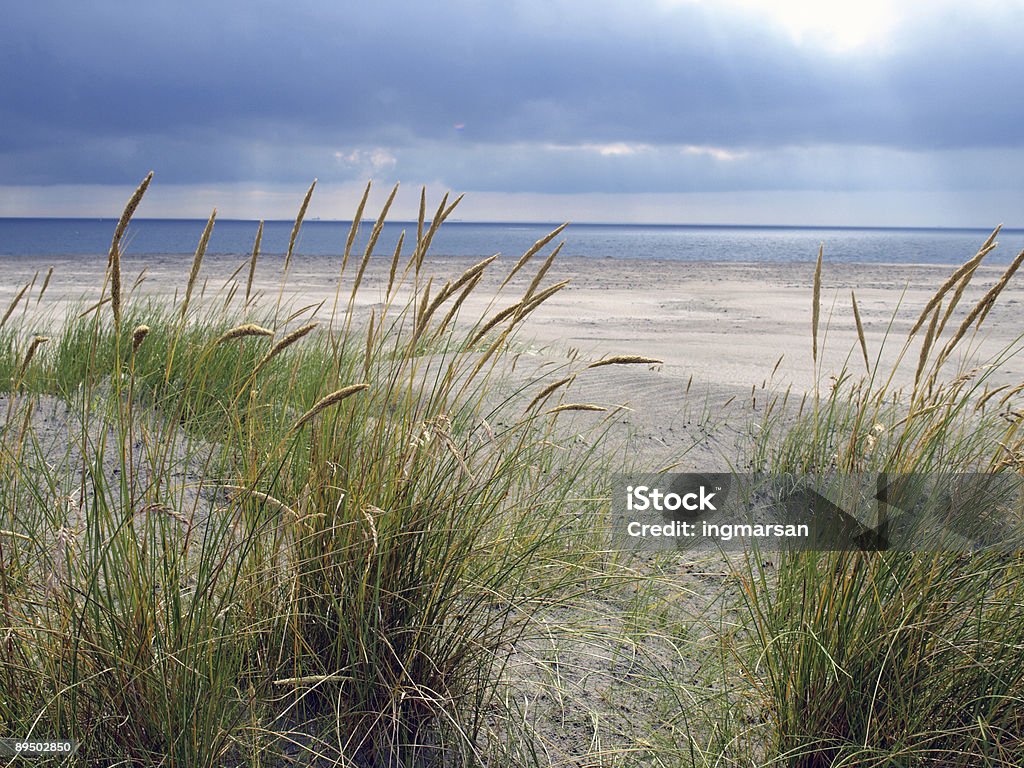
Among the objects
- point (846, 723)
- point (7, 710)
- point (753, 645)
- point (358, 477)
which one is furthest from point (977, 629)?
point (7, 710)

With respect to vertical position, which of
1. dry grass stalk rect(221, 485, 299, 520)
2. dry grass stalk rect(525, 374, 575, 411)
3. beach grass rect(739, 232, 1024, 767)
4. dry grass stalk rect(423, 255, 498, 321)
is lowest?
beach grass rect(739, 232, 1024, 767)

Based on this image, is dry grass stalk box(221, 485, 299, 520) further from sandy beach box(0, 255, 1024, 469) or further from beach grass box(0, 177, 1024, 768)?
sandy beach box(0, 255, 1024, 469)

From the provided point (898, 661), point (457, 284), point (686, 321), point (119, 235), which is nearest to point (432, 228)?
point (457, 284)

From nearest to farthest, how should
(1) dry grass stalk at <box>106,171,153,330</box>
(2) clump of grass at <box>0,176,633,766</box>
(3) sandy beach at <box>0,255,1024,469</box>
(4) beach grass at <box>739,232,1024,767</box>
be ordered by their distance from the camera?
(1) dry grass stalk at <box>106,171,153,330</box>, (2) clump of grass at <box>0,176,633,766</box>, (4) beach grass at <box>739,232,1024,767</box>, (3) sandy beach at <box>0,255,1024,469</box>

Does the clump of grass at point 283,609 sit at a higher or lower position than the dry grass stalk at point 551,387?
lower

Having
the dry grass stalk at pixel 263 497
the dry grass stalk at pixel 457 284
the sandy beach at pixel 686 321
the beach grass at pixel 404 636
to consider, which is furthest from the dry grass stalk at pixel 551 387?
the sandy beach at pixel 686 321

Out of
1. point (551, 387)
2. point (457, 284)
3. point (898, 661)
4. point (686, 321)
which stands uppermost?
point (457, 284)

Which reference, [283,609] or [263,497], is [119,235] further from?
[283,609]

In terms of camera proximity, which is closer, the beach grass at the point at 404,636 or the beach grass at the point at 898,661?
the beach grass at the point at 404,636

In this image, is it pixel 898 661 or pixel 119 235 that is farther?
pixel 898 661

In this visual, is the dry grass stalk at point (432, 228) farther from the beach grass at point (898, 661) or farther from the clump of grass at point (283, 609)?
the beach grass at point (898, 661)

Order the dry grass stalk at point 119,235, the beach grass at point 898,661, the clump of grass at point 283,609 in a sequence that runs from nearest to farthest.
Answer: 1. the dry grass stalk at point 119,235
2. the clump of grass at point 283,609
3. the beach grass at point 898,661

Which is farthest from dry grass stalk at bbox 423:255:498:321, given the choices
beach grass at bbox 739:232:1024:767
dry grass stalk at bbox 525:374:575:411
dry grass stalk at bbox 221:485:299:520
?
beach grass at bbox 739:232:1024:767

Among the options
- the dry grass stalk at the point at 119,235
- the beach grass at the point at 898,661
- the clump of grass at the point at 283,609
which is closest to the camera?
the dry grass stalk at the point at 119,235
